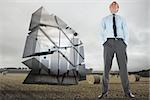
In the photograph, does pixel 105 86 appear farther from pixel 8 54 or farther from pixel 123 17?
pixel 8 54

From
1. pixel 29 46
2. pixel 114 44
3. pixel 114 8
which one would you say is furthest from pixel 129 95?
pixel 29 46

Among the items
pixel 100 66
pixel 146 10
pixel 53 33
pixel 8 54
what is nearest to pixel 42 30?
pixel 53 33

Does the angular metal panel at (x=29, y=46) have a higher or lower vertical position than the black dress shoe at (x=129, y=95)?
higher

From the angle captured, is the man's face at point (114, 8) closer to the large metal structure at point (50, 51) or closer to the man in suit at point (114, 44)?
the man in suit at point (114, 44)

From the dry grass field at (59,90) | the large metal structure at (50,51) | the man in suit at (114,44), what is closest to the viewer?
the man in suit at (114,44)

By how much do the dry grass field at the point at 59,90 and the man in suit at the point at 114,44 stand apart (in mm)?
65

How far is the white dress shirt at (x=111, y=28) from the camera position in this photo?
3.36m

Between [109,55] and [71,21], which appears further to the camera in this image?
[71,21]

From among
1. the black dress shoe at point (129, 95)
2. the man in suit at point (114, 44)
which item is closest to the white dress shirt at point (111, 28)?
the man in suit at point (114, 44)

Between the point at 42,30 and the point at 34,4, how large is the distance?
26 centimetres

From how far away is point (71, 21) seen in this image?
3.70 m

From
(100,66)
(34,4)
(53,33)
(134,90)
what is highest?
(34,4)

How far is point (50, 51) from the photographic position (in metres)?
3.67

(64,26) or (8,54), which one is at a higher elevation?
(64,26)
